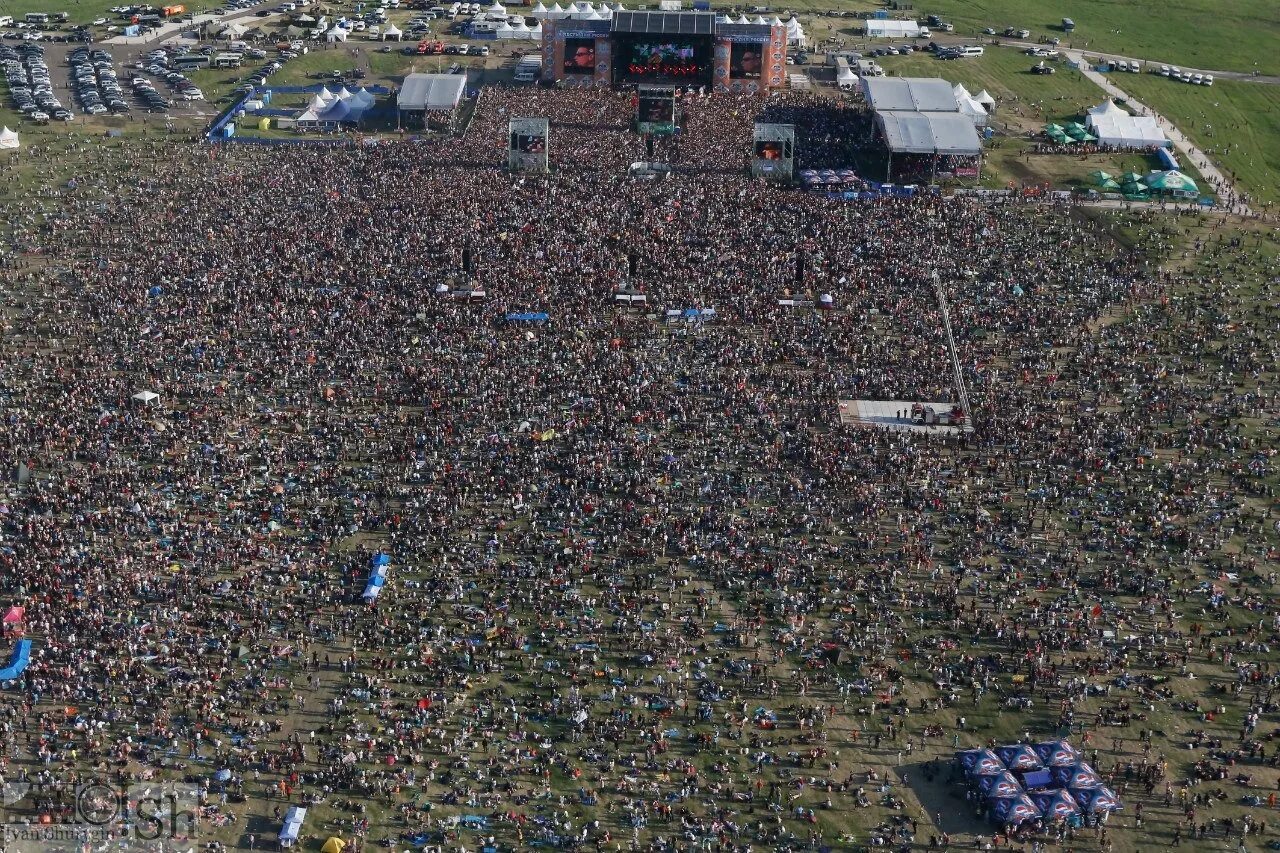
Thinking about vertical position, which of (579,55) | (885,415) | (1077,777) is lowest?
(885,415)

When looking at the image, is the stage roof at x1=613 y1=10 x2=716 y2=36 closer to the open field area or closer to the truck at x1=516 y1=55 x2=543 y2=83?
the truck at x1=516 y1=55 x2=543 y2=83

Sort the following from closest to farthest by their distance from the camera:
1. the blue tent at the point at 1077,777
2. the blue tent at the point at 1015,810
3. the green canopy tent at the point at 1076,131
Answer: the blue tent at the point at 1015,810 < the blue tent at the point at 1077,777 < the green canopy tent at the point at 1076,131

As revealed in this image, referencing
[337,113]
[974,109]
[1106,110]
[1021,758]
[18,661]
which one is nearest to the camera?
[1021,758]

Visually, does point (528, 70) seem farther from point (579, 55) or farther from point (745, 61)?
point (745, 61)

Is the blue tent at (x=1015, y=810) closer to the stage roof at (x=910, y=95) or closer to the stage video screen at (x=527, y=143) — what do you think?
the stage video screen at (x=527, y=143)

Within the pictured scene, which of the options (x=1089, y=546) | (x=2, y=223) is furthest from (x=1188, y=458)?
(x=2, y=223)

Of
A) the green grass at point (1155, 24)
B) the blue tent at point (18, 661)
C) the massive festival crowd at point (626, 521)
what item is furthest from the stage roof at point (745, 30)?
the blue tent at point (18, 661)

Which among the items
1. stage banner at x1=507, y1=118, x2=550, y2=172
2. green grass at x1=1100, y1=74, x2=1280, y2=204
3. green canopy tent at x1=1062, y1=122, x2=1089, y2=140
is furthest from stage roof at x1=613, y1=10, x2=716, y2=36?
green grass at x1=1100, y1=74, x2=1280, y2=204

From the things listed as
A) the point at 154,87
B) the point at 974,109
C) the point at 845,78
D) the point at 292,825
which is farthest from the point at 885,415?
the point at 154,87
